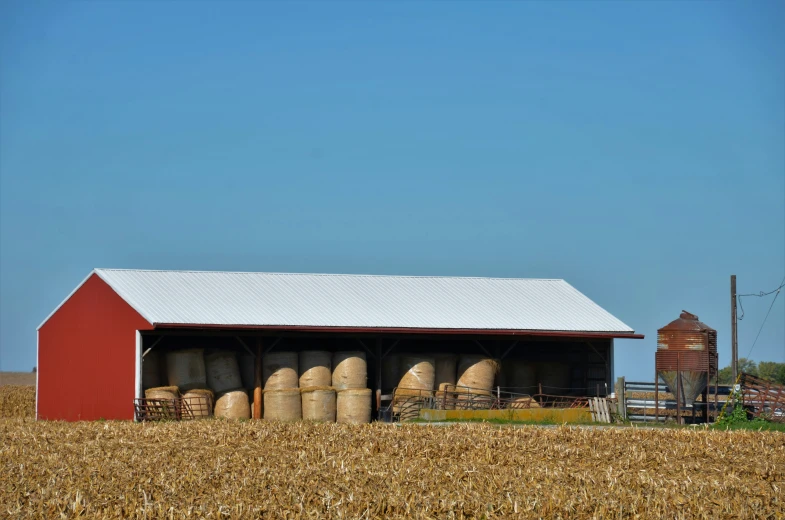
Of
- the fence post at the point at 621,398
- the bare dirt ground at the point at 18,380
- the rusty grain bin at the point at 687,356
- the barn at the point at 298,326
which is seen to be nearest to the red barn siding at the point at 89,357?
the barn at the point at 298,326

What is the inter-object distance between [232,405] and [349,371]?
340 centimetres

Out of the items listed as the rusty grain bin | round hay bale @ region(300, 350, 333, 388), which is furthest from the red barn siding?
the rusty grain bin

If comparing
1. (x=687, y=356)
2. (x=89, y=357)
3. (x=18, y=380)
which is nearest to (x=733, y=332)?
(x=687, y=356)

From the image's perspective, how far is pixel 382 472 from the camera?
1420cm

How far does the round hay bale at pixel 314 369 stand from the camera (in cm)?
2859

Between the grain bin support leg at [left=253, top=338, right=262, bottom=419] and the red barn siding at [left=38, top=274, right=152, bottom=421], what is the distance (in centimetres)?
321

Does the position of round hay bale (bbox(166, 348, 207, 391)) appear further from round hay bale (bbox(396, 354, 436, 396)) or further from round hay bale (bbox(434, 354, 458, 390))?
round hay bale (bbox(434, 354, 458, 390))

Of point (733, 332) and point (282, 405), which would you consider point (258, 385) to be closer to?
point (282, 405)

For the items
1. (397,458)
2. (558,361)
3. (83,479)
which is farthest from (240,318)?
(83,479)

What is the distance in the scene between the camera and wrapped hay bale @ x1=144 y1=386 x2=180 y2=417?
2623 cm

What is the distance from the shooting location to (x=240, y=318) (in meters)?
28.6

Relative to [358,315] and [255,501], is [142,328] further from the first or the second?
[255,501]

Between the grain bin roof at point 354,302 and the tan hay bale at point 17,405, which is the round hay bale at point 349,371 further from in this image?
the tan hay bale at point 17,405

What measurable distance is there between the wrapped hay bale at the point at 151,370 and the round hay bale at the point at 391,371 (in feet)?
21.6
